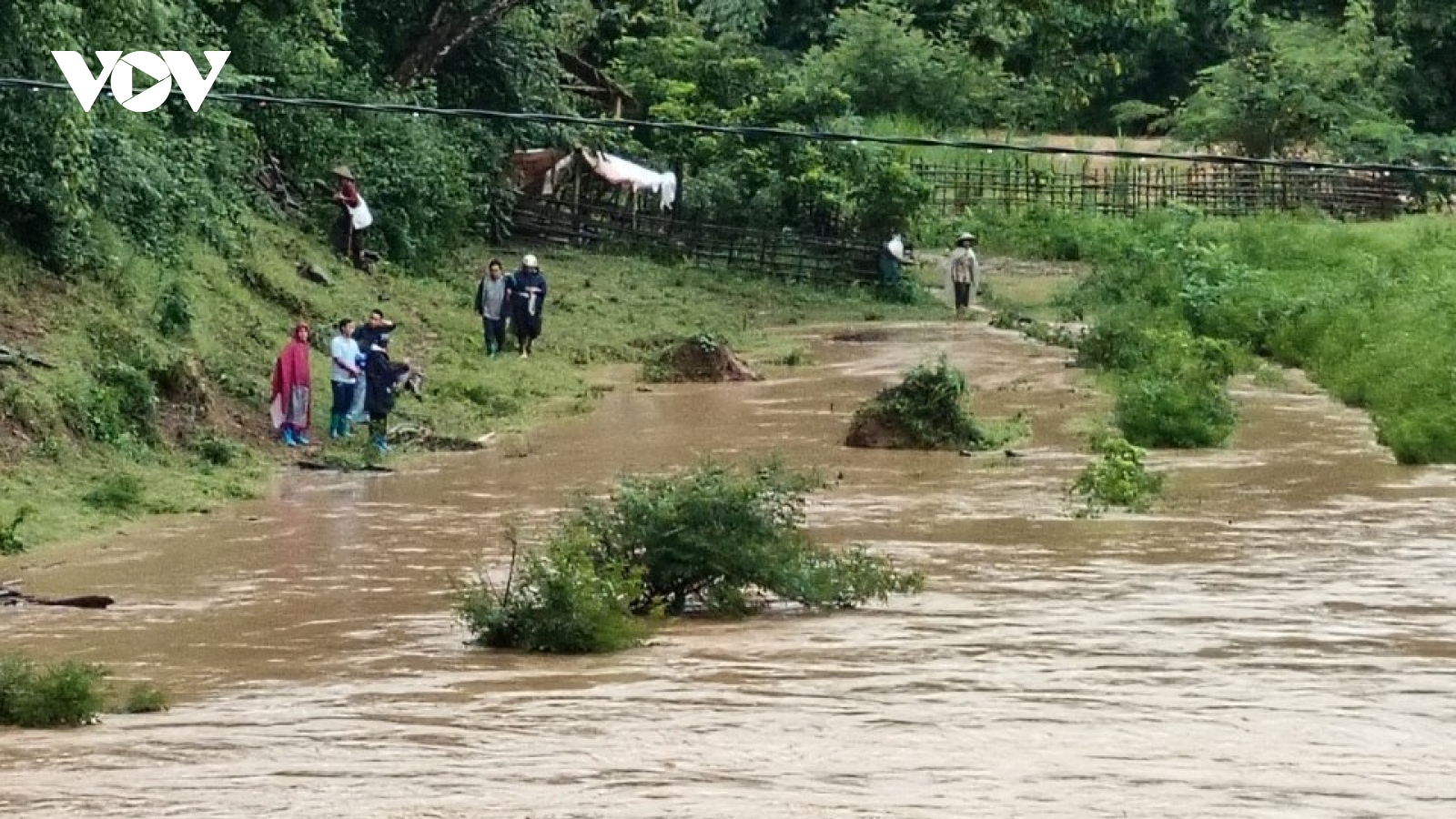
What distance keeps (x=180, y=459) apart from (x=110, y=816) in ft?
38.7

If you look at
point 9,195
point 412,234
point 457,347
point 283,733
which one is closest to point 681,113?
point 412,234

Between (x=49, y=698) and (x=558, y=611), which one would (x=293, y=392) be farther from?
(x=49, y=698)

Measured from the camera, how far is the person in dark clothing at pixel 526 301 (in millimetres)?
29938

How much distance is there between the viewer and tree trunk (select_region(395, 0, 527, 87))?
3650 cm

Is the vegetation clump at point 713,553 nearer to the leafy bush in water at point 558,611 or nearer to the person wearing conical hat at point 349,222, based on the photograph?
the leafy bush in water at point 558,611

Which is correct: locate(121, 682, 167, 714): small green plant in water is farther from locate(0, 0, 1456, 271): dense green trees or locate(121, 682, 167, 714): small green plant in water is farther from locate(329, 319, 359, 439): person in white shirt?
locate(329, 319, 359, 439): person in white shirt

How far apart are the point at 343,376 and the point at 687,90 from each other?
70.6 ft

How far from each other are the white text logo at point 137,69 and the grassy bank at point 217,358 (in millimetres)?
1742

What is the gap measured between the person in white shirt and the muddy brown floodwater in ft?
6.92

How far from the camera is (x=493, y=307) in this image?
97.7 ft

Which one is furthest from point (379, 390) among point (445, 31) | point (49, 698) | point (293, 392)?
point (445, 31)

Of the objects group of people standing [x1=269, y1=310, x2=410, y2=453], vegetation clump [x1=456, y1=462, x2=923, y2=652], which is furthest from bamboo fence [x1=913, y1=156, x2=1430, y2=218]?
vegetation clump [x1=456, y1=462, x2=923, y2=652]

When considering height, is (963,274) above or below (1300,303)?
above

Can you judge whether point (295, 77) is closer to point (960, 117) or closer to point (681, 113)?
point (681, 113)
